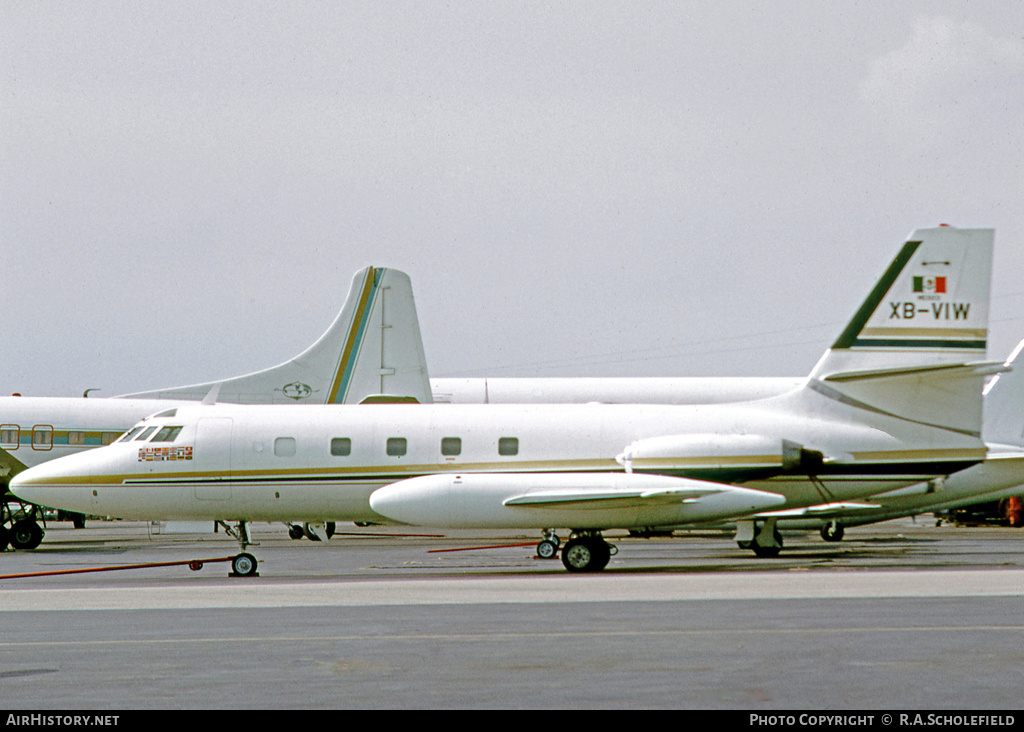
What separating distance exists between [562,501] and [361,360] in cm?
1953

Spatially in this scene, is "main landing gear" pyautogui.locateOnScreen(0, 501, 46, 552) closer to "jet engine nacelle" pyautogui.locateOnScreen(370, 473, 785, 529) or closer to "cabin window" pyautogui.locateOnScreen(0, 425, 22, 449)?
"cabin window" pyautogui.locateOnScreen(0, 425, 22, 449)

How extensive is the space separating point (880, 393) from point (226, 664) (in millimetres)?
16116

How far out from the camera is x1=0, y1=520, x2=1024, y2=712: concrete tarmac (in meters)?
8.48

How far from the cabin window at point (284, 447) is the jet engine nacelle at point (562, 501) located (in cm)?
236

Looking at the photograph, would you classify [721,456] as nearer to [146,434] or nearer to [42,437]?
[146,434]

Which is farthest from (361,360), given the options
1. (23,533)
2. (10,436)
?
(23,533)

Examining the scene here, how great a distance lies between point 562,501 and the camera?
21156 millimetres

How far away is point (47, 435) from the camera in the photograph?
36.8 meters

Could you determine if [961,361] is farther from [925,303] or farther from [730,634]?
[730,634]

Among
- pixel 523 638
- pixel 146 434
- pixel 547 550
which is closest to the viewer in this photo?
pixel 523 638

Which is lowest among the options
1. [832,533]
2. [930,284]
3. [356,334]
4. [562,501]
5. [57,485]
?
[832,533]

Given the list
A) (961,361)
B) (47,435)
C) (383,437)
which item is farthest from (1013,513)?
(47,435)

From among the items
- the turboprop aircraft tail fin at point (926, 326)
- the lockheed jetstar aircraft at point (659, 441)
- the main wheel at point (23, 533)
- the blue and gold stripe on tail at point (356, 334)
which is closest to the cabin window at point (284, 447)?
the lockheed jetstar aircraft at point (659, 441)

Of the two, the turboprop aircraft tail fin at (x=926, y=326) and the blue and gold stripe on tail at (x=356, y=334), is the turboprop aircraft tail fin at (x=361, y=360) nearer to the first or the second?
the blue and gold stripe on tail at (x=356, y=334)
